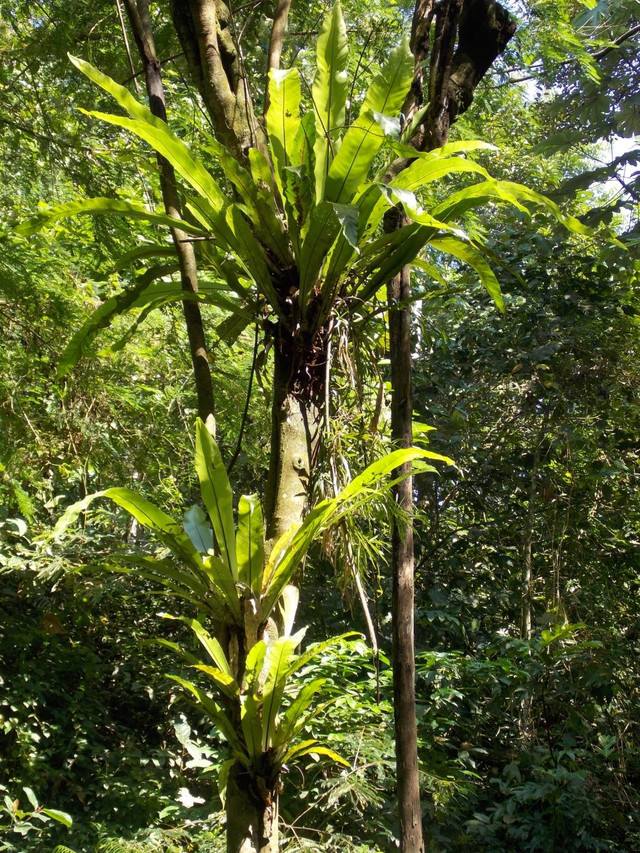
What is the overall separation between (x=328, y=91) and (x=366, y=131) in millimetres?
142

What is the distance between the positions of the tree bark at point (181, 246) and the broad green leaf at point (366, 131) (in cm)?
32

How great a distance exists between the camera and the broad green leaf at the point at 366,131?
120cm

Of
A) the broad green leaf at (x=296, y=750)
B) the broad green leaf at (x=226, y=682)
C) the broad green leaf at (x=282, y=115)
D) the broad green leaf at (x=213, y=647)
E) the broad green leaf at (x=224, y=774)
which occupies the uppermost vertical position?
the broad green leaf at (x=282, y=115)

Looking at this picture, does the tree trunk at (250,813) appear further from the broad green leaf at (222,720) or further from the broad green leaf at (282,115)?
the broad green leaf at (282,115)

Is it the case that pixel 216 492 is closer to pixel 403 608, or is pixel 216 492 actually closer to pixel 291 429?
pixel 291 429

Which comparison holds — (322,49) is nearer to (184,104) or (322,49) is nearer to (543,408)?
(184,104)

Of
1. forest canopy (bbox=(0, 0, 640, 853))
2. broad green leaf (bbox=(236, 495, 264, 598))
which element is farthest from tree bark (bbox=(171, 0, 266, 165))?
broad green leaf (bbox=(236, 495, 264, 598))

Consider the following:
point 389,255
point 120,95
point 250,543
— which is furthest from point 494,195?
point 250,543

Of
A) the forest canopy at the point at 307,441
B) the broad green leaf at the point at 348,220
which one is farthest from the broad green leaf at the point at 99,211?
the broad green leaf at the point at 348,220

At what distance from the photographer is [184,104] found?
3809 mm

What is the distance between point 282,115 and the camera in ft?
4.21

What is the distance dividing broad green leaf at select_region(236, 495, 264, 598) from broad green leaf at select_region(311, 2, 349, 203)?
0.54 meters

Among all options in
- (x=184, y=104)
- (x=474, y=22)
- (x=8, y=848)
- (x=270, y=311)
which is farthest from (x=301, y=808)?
(x=184, y=104)

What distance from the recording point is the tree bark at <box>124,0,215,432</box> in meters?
1.33
